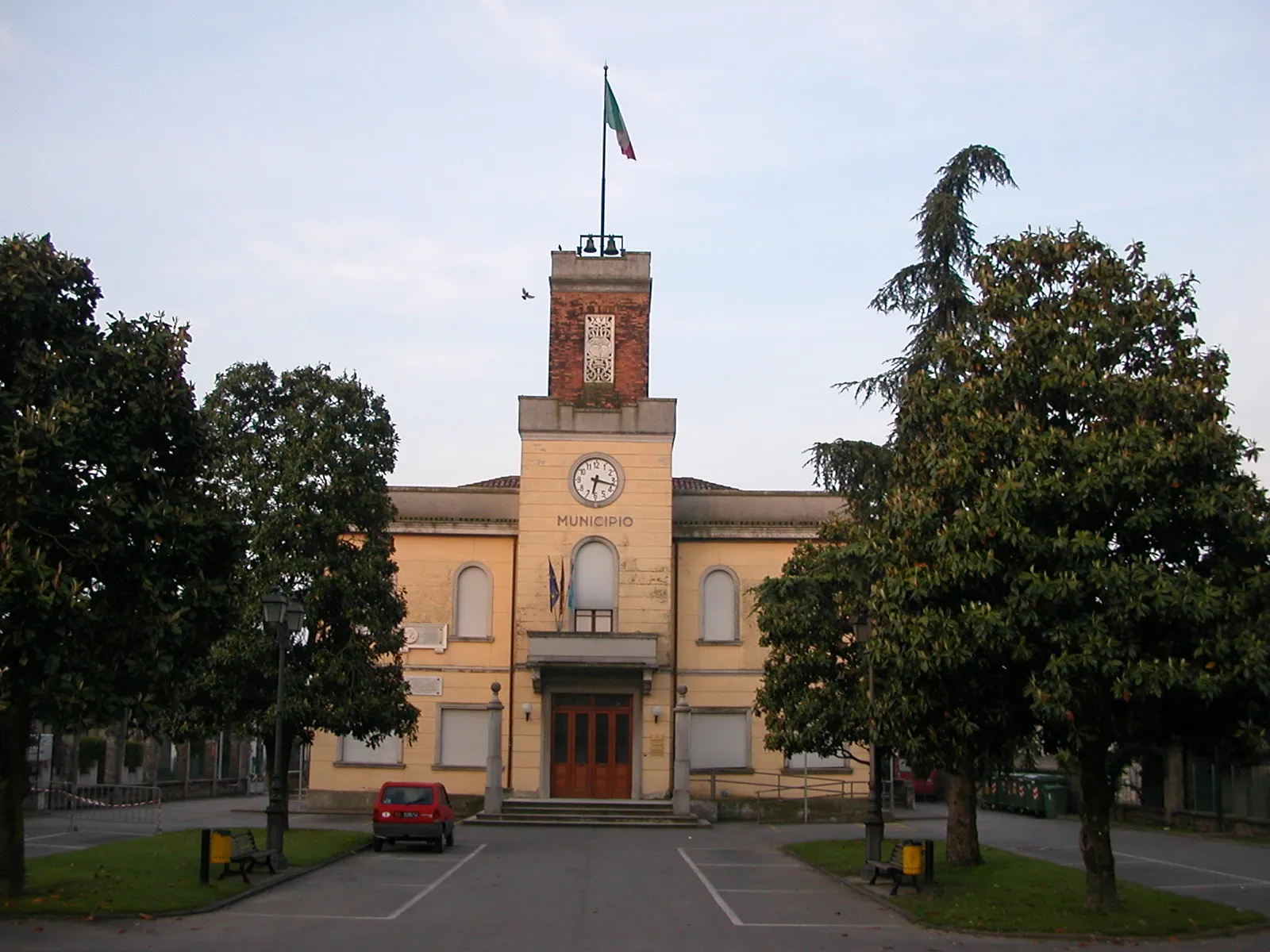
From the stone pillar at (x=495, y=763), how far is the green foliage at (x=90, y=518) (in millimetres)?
19457

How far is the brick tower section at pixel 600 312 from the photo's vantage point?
136ft

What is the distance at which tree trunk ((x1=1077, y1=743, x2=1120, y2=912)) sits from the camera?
57.1 ft

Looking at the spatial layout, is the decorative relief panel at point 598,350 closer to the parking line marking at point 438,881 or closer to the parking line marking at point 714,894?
the parking line marking at point 438,881

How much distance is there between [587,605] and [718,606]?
4186 mm

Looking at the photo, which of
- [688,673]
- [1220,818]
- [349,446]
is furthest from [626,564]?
[1220,818]

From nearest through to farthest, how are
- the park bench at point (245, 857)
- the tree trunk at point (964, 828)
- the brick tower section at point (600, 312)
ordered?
1. the park bench at point (245, 857)
2. the tree trunk at point (964, 828)
3. the brick tower section at point (600, 312)

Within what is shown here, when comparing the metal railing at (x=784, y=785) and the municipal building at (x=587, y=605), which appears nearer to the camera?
the municipal building at (x=587, y=605)

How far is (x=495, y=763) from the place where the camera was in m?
36.9

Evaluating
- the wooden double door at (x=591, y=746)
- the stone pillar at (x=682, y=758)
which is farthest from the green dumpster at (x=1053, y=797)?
the wooden double door at (x=591, y=746)

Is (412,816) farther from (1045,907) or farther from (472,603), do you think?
(472,603)

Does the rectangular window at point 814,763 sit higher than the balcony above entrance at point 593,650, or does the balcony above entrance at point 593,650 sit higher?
the balcony above entrance at point 593,650

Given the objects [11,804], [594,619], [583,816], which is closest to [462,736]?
[594,619]

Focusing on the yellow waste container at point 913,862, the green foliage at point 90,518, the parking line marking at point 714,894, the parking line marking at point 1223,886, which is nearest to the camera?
the green foliage at point 90,518

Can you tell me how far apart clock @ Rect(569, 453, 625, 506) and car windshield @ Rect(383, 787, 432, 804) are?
13.7m
